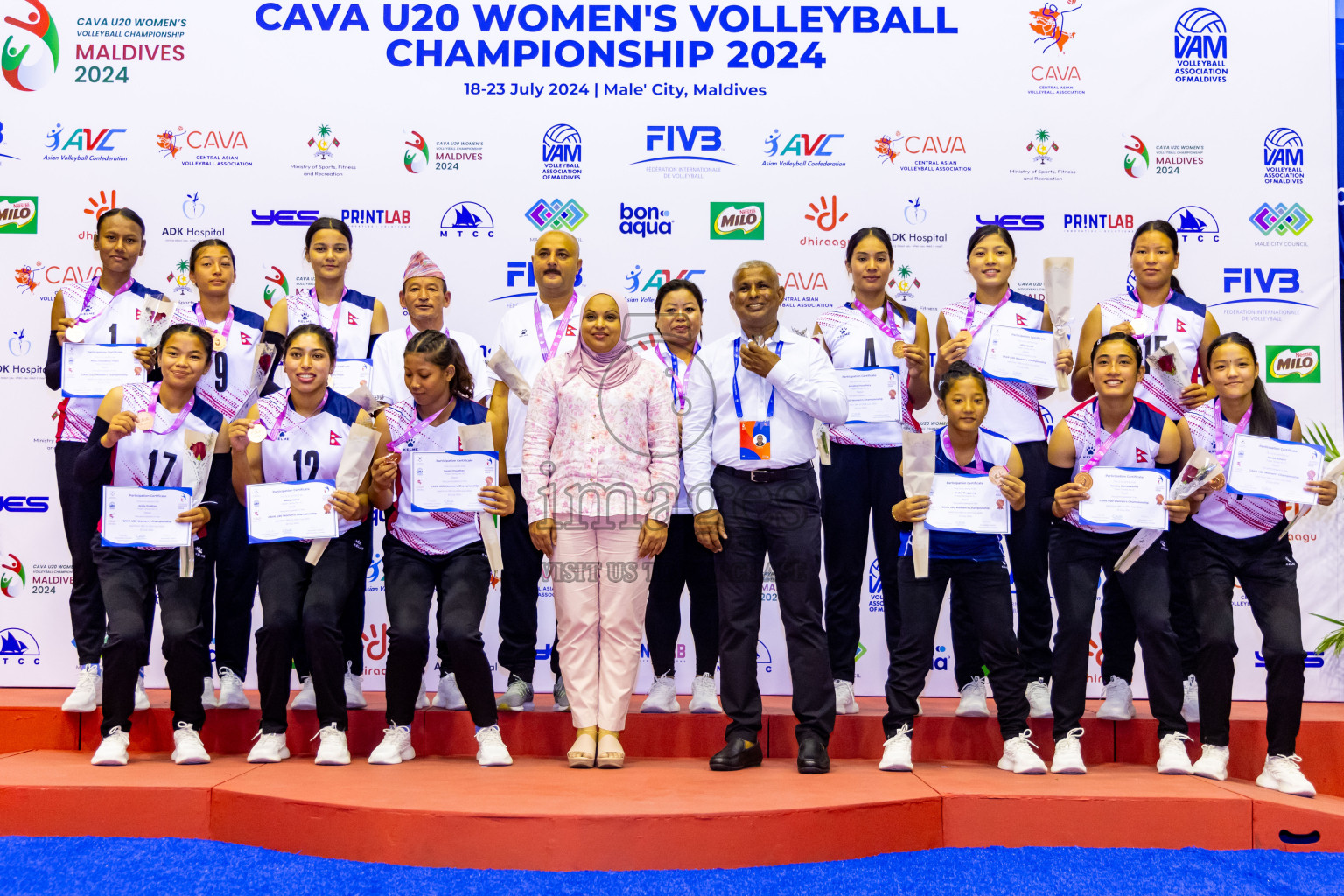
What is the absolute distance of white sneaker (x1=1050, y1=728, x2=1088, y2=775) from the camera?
4023 mm

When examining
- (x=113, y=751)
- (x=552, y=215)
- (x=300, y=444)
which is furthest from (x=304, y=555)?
(x=552, y=215)

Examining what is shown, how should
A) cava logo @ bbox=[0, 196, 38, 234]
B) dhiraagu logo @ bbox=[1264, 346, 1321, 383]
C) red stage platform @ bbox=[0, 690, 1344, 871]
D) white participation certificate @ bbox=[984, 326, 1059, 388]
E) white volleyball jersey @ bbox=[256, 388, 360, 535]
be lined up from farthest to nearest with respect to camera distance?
cava logo @ bbox=[0, 196, 38, 234] → dhiraagu logo @ bbox=[1264, 346, 1321, 383] → white participation certificate @ bbox=[984, 326, 1059, 388] → white volleyball jersey @ bbox=[256, 388, 360, 535] → red stage platform @ bbox=[0, 690, 1344, 871]

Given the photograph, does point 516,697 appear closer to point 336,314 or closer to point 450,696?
point 450,696

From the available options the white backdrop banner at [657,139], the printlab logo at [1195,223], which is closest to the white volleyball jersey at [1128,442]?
the white backdrop banner at [657,139]

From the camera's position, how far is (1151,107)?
18.7 ft

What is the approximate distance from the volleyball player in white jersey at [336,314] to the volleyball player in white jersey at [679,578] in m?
1.25

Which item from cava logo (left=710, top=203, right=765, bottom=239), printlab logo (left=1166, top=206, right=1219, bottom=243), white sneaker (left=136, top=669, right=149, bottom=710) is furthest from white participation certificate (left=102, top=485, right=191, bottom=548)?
printlab logo (left=1166, top=206, right=1219, bottom=243)

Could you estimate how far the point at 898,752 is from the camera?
4.10m

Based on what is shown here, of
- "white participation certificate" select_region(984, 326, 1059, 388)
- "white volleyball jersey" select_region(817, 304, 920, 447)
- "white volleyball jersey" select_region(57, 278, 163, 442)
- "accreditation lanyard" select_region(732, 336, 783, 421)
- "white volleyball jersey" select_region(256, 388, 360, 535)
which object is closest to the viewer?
"accreditation lanyard" select_region(732, 336, 783, 421)

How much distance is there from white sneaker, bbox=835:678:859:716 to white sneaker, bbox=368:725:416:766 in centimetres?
175

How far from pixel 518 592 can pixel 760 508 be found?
1.17 m

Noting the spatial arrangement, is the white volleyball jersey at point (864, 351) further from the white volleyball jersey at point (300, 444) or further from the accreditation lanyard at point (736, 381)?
the white volleyball jersey at point (300, 444)

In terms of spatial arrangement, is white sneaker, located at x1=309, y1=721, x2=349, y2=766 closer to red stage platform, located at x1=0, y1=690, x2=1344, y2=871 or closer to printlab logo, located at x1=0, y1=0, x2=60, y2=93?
red stage platform, located at x1=0, y1=690, x2=1344, y2=871

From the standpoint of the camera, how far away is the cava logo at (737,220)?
5.73 meters
